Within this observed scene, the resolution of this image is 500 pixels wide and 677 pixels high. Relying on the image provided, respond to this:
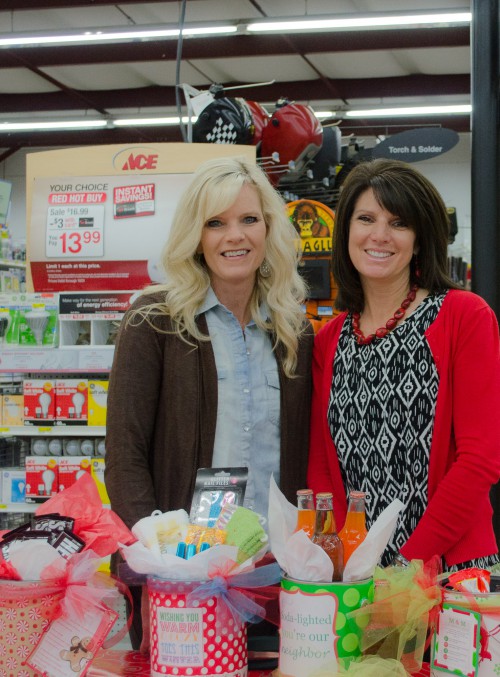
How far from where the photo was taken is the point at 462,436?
1.84 meters

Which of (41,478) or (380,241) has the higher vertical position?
(380,241)

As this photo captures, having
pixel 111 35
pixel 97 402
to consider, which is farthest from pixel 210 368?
pixel 111 35

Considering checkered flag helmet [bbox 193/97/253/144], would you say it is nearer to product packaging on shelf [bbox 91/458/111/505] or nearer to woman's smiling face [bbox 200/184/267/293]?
product packaging on shelf [bbox 91/458/111/505]

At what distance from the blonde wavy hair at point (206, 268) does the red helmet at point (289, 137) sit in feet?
10.1

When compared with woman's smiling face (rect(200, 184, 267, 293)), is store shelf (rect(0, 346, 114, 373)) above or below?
below

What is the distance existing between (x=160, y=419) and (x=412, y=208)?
2.51ft

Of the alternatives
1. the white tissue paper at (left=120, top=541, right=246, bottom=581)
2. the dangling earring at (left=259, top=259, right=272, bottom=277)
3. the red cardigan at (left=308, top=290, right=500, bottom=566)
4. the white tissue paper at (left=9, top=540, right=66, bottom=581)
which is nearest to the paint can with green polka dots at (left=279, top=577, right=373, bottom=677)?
the white tissue paper at (left=120, top=541, right=246, bottom=581)

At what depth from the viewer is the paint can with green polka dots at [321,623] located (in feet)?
4.17

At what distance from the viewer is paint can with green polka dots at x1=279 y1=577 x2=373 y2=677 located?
127 cm

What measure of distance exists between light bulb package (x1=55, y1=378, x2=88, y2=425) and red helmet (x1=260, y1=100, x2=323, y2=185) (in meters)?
1.79

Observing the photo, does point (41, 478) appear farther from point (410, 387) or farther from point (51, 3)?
point (51, 3)

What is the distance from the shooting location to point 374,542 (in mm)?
1299

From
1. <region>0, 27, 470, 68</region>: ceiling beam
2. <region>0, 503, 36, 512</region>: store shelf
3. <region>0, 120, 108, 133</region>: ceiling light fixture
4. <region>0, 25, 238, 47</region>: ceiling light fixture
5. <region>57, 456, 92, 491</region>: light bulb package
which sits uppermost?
<region>0, 27, 470, 68</region>: ceiling beam

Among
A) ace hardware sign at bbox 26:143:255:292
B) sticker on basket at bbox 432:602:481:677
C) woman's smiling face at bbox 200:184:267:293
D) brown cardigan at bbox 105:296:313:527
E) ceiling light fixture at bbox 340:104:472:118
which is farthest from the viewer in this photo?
ceiling light fixture at bbox 340:104:472:118
